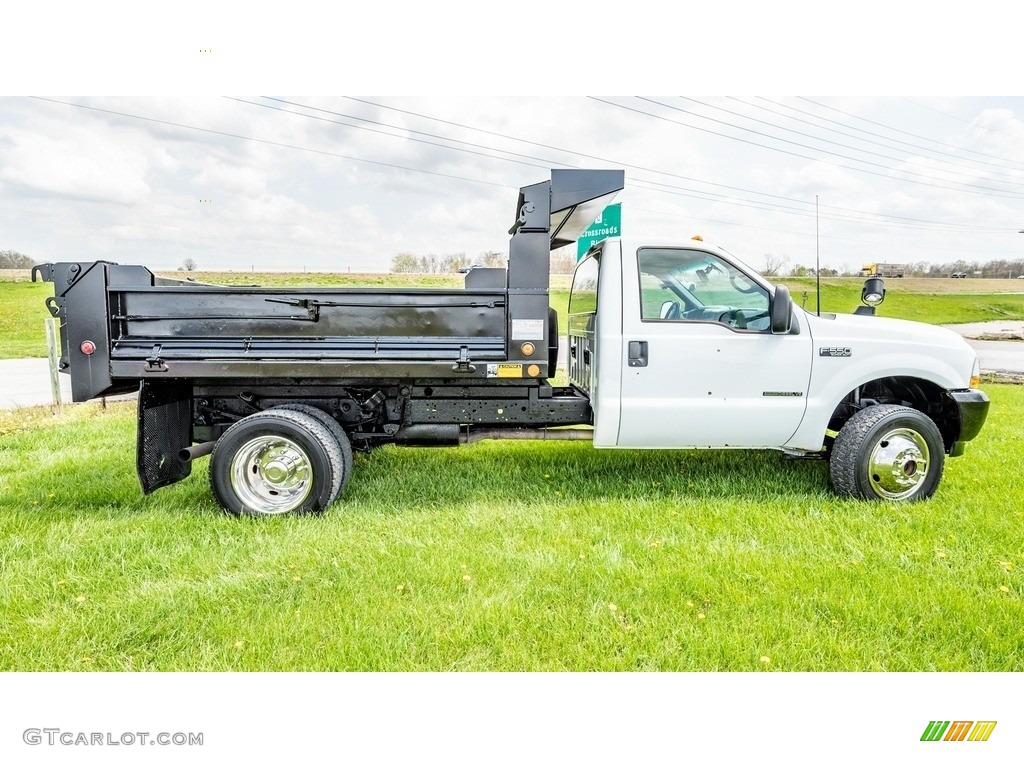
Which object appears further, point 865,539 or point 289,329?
point 289,329

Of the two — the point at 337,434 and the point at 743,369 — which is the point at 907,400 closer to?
the point at 743,369

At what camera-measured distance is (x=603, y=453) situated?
5.69 metres

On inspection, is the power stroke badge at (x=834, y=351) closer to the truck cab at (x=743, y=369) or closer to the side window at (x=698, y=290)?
the truck cab at (x=743, y=369)

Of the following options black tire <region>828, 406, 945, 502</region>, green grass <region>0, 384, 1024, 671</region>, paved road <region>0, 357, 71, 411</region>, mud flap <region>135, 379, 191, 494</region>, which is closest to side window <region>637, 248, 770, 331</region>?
black tire <region>828, 406, 945, 502</region>

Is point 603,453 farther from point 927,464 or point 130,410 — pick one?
point 130,410

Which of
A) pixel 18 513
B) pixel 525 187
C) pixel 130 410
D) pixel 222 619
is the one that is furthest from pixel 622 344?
pixel 130 410

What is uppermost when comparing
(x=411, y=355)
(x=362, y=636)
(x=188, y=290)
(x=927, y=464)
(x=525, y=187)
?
(x=525, y=187)

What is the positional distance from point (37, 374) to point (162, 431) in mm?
7717

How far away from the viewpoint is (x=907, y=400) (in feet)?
15.5

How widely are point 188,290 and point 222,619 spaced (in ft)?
7.27

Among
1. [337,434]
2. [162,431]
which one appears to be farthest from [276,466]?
[162,431]
